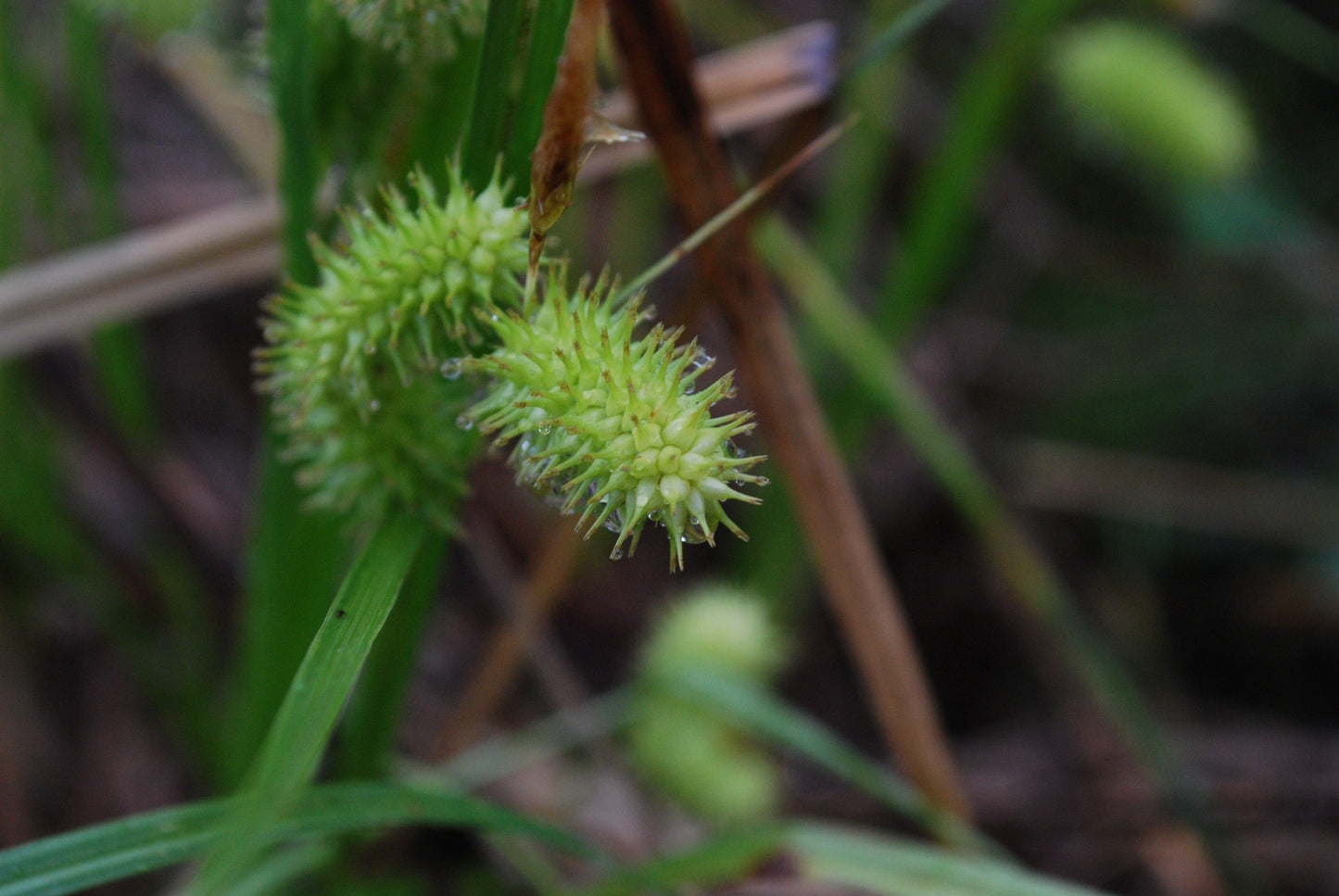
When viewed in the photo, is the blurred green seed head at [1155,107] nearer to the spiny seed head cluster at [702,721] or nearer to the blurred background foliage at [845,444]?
the blurred background foliage at [845,444]

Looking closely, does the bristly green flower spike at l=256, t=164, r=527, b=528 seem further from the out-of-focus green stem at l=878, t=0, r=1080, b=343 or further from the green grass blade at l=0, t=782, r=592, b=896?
the out-of-focus green stem at l=878, t=0, r=1080, b=343

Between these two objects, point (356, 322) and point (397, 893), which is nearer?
point (356, 322)

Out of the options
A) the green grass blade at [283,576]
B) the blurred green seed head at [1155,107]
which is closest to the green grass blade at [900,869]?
the green grass blade at [283,576]

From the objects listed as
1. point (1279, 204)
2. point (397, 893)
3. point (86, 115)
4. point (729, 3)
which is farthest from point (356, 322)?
point (1279, 204)

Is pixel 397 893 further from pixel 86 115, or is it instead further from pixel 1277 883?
pixel 1277 883

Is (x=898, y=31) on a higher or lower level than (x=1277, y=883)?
higher
